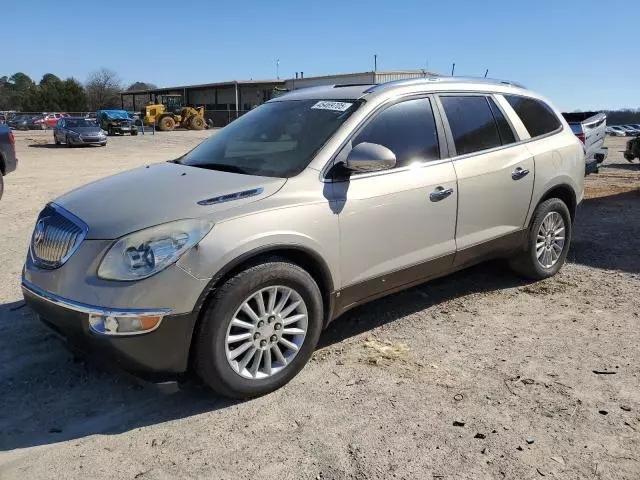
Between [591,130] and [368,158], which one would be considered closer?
[368,158]

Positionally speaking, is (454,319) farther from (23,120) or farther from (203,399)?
(23,120)

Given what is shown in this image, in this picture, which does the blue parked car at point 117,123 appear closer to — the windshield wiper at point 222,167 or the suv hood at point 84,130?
the suv hood at point 84,130

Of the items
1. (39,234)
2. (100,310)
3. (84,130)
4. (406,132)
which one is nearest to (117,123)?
(84,130)

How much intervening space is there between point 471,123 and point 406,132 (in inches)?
30.7

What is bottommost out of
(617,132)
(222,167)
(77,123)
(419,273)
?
(617,132)

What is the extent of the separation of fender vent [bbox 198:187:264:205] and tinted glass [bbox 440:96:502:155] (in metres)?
1.81

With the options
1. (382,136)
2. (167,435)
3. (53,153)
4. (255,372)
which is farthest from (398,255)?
(53,153)

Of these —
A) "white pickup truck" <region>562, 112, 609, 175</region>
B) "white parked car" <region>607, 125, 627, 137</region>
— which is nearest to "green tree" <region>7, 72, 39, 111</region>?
"white parked car" <region>607, 125, 627, 137</region>

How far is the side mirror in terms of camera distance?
3445 mm

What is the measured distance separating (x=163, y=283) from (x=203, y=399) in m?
0.88

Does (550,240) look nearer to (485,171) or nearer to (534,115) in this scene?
(534,115)

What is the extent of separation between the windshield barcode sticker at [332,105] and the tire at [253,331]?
49.7 inches

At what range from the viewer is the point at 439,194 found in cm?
407

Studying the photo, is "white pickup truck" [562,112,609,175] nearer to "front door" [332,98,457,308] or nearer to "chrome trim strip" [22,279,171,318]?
"front door" [332,98,457,308]
